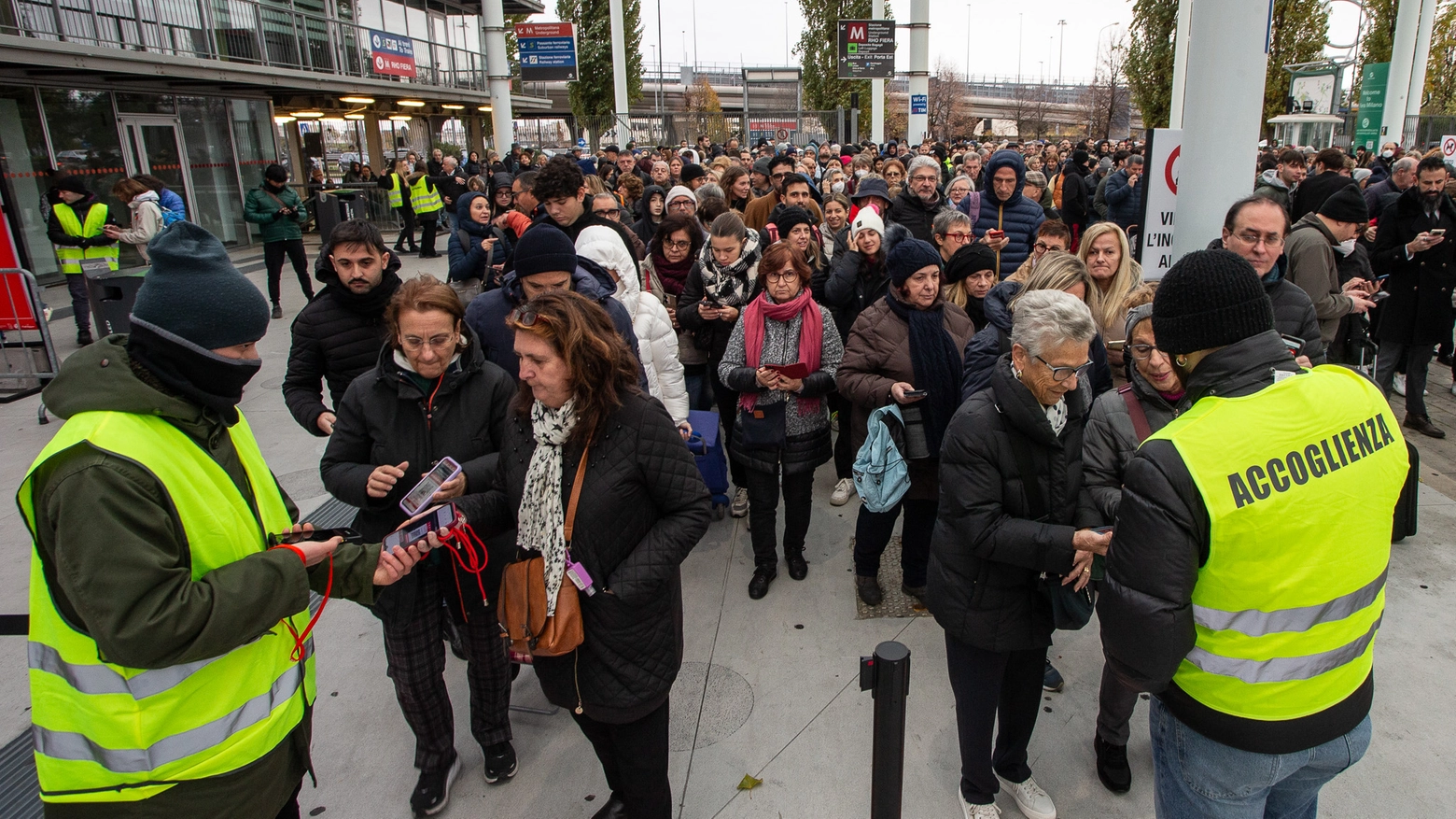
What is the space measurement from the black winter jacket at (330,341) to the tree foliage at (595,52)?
32.1m

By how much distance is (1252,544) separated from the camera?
1.72 m

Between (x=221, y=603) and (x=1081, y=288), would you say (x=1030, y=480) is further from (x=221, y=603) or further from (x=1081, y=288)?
(x=221, y=603)

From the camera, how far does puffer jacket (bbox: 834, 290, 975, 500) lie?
12.9 feet

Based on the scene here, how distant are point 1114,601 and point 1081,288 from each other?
208cm

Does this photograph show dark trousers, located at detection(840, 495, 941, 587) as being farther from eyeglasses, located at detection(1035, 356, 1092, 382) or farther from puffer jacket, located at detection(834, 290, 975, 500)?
eyeglasses, located at detection(1035, 356, 1092, 382)

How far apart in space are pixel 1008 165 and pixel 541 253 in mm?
4257

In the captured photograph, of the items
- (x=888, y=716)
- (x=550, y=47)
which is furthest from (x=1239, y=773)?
(x=550, y=47)

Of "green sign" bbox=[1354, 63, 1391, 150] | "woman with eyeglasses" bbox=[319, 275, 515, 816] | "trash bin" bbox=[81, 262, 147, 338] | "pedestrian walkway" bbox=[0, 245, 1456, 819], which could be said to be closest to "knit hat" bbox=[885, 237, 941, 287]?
"pedestrian walkway" bbox=[0, 245, 1456, 819]

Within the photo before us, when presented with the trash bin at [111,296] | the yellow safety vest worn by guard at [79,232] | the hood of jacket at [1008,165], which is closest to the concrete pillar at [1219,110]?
the hood of jacket at [1008,165]

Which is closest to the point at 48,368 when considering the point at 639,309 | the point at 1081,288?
the point at 639,309

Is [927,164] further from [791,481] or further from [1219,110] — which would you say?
[791,481]

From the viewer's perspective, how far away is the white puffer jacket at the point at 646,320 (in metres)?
4.12

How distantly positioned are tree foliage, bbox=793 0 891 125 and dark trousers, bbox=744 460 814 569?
101 ft

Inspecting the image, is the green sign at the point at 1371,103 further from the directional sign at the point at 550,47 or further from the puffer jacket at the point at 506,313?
the puffer jacket at the point at 506,313
